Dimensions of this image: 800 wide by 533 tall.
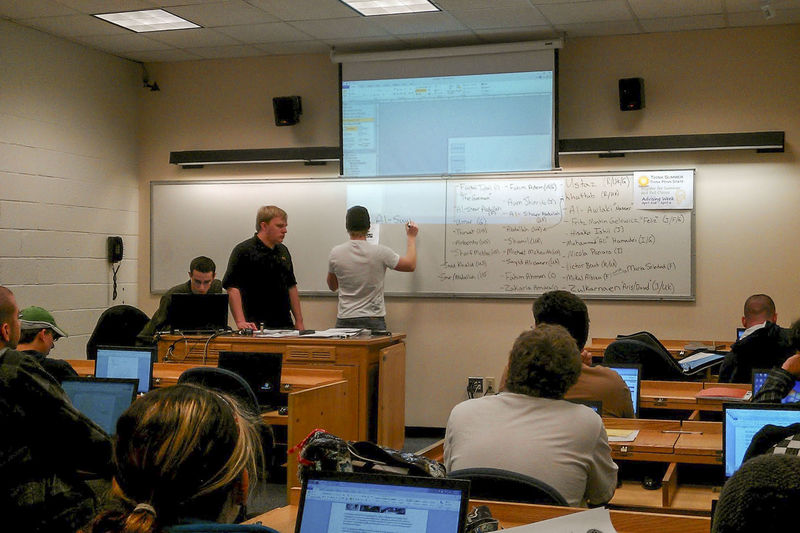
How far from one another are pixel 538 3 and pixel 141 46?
3386 millimetres

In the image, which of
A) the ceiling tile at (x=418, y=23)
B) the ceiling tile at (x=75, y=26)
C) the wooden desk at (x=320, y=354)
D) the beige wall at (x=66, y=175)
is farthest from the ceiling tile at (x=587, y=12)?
the beige wall at (x=66, y=175)

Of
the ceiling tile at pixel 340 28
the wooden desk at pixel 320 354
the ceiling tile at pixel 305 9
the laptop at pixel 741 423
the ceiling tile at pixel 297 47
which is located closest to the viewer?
the laptop at pixel 741 423

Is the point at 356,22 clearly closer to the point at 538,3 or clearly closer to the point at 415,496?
the point at 538,3

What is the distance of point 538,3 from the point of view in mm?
6043

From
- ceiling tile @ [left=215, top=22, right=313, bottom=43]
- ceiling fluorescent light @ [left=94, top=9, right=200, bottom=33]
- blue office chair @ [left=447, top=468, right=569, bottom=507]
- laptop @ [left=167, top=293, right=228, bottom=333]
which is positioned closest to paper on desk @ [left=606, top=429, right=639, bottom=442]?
blue office chair @ [left=447, top=468, right=569, bottom=507]

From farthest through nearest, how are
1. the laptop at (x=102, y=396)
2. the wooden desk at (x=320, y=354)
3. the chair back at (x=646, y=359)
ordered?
the wooden desk at (x=320, y=354)
the chair back at (x=646, y=359)
the laptop at (x=102, y=396)

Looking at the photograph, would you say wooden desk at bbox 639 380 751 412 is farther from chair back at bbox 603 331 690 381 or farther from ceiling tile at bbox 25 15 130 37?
ceiling tile at bbox 25 15 130 37

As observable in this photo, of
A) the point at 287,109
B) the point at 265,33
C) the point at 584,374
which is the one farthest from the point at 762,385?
the point at 287,109

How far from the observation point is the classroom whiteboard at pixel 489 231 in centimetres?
672

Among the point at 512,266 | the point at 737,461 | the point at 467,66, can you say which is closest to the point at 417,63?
the point at 467,66

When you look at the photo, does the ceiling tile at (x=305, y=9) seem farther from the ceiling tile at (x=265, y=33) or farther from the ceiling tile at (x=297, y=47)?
the ceiling tile at (x=297, y=47)

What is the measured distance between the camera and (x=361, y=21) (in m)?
6.57

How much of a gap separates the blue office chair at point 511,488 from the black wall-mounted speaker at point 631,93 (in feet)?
16.5

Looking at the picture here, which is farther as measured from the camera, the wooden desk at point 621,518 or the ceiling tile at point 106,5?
the ceiling tile at point 106,5
